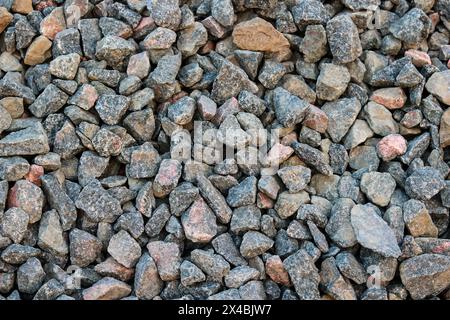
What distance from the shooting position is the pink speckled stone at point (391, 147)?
2.29 m

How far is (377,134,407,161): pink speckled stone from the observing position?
90.0 inches

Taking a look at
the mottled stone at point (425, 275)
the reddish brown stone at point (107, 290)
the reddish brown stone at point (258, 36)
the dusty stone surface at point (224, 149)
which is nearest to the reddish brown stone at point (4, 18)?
the dusty stone surface at point (224, 149)

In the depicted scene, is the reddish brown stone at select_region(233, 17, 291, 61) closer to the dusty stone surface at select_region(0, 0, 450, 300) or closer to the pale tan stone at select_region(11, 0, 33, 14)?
the dusty stone surface at select_region(0, 0, 450, 300)

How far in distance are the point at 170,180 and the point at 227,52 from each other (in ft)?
2.10

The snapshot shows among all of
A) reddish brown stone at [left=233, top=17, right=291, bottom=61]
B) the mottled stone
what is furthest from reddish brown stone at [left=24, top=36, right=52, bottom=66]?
the mottled stone

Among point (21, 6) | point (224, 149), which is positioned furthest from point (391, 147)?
point (21, 6)

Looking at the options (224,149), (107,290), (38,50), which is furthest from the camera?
(38,50)

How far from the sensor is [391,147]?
2.28m

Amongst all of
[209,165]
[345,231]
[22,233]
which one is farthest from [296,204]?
[22,233]

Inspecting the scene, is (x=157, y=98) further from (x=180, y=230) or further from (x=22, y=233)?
(x=22, y=233)

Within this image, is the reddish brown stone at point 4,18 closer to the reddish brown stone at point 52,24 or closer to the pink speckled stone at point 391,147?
the reddish brown stone at point 52,24

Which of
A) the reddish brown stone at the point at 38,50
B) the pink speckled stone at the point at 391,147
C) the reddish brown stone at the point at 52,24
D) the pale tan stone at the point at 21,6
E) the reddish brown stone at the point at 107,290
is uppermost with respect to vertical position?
the pale tan stone at the point at 21,6

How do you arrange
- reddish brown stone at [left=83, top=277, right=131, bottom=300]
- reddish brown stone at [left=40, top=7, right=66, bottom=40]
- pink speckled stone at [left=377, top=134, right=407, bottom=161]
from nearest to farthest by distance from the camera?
1. reddish brown stone at [left=83, top=277, right=131, bottom=300]
2. pink speckled stone at [left=377, top=134, right=407, bottom=161]
3. reddish brown stone at [left=40, top=7, right=66, bottom=40]

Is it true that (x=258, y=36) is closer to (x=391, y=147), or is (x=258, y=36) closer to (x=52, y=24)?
(x=391, y=147)
